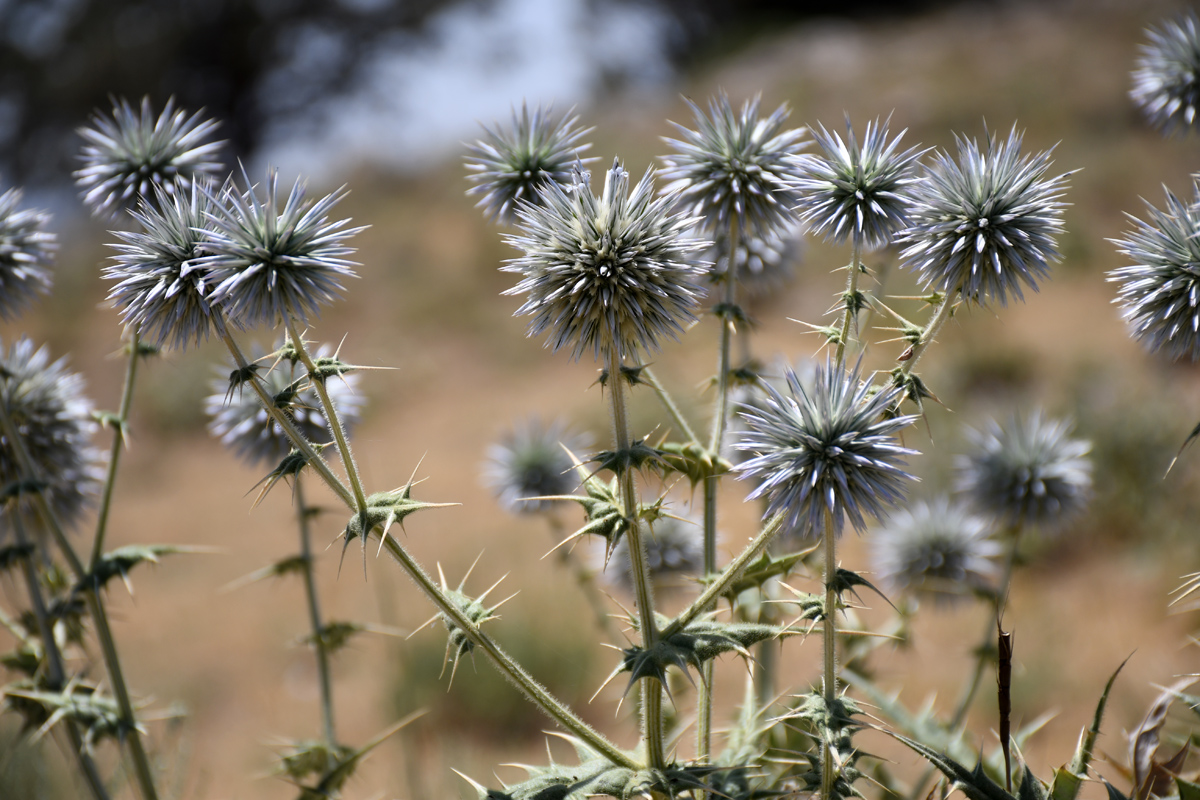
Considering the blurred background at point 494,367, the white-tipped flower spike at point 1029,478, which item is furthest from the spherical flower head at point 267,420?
the white-tipped flower spike at point 1029,478

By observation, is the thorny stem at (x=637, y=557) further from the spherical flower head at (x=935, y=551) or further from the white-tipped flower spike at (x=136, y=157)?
the spherical flower head at (x=935, y=551)

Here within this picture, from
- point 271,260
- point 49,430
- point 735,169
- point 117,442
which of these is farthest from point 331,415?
point 49,430

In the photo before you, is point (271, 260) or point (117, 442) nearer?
point (271, 260)

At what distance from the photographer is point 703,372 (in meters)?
13.3

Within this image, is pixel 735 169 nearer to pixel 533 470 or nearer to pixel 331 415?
pixel 331 415

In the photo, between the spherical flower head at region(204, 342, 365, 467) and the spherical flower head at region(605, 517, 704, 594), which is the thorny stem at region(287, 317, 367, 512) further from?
the spherical flower head at region(605, 517, 704, 594)

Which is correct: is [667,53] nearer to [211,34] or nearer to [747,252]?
[211,34]

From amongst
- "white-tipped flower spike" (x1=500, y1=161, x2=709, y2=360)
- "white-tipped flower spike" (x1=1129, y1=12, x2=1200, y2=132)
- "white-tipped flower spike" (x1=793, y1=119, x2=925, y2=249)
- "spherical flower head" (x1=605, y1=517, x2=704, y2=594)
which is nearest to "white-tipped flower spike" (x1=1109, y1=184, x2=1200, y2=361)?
"white-tipped flower spike" (x1=793, y1=119, x2=925, y2=249)

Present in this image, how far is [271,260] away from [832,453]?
144 centimetres

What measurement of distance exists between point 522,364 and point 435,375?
5.65 feet

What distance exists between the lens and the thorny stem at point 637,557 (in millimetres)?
2068

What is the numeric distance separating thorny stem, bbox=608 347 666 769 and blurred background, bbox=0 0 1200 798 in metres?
0.93

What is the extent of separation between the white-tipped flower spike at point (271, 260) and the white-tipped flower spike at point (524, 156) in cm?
59

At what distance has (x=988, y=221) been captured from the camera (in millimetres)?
2168
